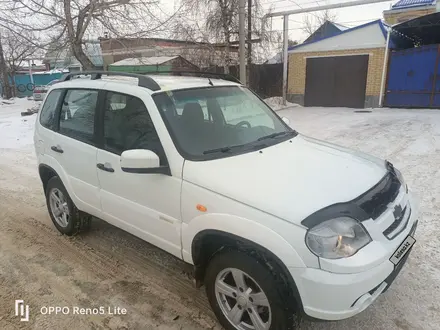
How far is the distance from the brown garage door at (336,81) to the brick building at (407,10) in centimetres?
777

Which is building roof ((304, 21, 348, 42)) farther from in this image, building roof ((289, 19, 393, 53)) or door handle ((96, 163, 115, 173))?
door handle ((96, 163, 115, 173))

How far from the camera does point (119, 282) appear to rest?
3.23 meters

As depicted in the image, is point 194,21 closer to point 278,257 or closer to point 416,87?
point 416,87

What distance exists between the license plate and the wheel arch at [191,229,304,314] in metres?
0.68

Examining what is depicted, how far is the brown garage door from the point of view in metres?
15.1

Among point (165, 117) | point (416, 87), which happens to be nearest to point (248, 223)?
point (165, 117)

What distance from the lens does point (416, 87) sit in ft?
45.9

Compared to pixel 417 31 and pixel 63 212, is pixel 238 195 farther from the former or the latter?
pixel 417 31

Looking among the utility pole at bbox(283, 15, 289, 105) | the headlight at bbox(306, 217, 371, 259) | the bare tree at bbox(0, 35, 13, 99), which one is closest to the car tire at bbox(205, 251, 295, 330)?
the headlight at bbox(306, 217, 371, 259)

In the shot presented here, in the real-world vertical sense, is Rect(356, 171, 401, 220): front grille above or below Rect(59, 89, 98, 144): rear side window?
below

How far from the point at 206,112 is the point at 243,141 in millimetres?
477

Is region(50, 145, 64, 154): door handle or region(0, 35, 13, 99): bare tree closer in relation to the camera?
region(50, 145, 64, 154): door handle

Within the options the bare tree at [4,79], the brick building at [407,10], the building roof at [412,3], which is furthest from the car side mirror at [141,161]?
the bare tree at [4,79]

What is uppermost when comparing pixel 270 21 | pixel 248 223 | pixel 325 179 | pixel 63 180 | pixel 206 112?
pixel 270 21
